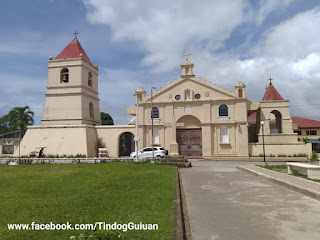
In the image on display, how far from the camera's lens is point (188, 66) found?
102ft

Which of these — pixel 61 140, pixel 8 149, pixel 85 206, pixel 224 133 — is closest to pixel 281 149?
pixel 224 133

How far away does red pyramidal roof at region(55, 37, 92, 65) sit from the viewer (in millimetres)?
31594

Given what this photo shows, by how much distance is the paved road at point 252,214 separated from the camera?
532cm

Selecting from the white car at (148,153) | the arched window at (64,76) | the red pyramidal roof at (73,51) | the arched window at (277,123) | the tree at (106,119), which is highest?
the red pyramidal roof at (73,51)

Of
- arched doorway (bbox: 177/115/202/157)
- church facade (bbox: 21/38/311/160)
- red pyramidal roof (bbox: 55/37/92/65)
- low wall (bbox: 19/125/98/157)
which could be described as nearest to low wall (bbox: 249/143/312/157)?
church facade (bbox: 21/38/311/160)

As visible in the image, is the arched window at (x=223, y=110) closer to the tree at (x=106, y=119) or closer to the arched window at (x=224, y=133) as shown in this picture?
the arched window at (x=224, y=133)

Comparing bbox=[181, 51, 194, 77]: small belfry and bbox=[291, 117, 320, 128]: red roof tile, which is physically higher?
bbox=[181, 51, 194, 77]: small belfry

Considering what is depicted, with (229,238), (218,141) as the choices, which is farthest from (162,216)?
(218,141)

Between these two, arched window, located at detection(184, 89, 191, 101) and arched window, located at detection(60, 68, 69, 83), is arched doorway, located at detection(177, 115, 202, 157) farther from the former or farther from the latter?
arched window, located at detection(60, 68, 69, 83)

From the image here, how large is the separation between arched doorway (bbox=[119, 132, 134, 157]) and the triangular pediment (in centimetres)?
470

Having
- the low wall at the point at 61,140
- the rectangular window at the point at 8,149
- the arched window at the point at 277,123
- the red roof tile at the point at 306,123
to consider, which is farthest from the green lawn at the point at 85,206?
the red roof tile at the point at 306,123

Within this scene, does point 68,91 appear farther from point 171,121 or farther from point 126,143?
point 171,121

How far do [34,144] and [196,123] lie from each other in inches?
713

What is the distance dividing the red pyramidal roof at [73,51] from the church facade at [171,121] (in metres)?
0.13
